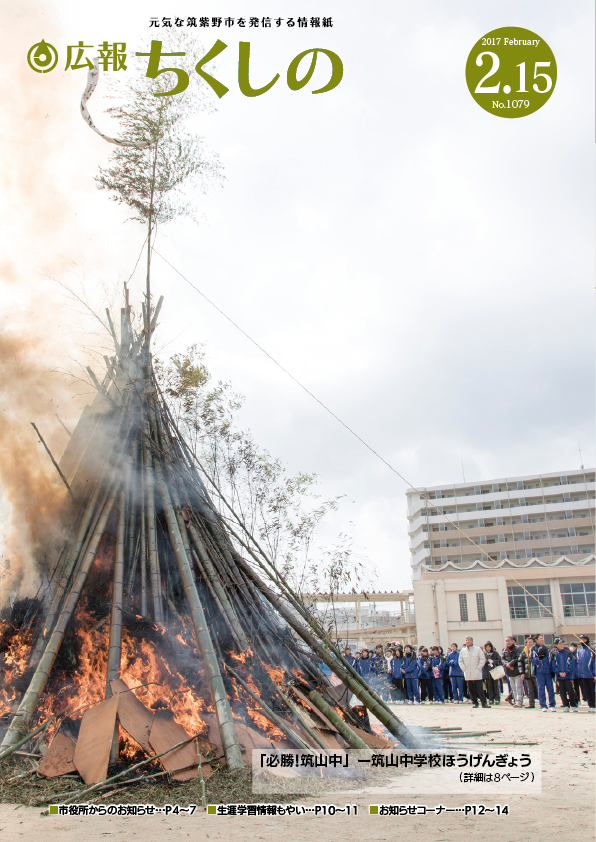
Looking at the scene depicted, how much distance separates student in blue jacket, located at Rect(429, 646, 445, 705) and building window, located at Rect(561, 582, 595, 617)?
18511 mm

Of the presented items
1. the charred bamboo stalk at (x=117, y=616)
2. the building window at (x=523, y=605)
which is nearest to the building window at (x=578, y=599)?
the building window at (x=523, y=605)

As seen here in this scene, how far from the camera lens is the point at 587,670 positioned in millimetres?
11086

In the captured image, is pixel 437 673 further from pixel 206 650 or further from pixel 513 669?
pixel 206 650

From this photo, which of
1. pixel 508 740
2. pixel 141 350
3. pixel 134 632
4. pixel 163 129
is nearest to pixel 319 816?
pixel 134 632

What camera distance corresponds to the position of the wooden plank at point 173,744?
4.68 metres

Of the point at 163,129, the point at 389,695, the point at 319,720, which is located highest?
the point at 163,129

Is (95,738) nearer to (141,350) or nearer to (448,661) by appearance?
(141,350)

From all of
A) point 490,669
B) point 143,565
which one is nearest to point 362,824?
point 143,565

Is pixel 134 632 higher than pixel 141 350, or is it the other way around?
pixel 141 350

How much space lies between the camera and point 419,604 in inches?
1043

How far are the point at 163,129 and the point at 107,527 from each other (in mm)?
5603

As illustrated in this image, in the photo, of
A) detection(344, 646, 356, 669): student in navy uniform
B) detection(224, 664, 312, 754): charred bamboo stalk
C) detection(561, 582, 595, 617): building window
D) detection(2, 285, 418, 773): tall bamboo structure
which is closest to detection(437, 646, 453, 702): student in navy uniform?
detection(344, 646, 356, 669): student in navy uniform

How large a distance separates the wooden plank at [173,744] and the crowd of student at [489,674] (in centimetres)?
551

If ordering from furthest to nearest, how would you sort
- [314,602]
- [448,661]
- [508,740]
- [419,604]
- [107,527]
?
1. [419,604]
2. [448,661]
3. [314,602]
4. [508,740]
5. [107,527]
